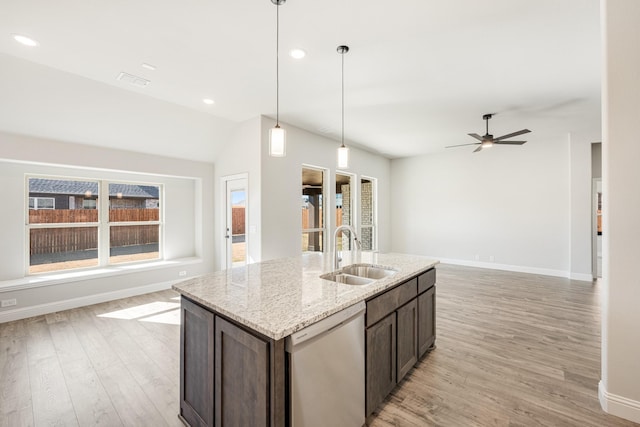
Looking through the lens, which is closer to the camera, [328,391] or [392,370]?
[328,391]

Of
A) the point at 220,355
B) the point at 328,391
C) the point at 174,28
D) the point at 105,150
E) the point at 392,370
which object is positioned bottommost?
the point at 392,370

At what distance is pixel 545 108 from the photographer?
4.25 metres

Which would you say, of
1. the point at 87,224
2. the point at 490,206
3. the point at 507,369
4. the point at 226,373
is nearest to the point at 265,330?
the point at 226,373

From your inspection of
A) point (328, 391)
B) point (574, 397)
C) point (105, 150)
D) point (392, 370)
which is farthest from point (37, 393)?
point (574, 397)

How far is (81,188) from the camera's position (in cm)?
454

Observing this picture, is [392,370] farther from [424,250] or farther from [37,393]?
[424,250]

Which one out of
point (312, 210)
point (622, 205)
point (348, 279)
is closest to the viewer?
point (622, 205)

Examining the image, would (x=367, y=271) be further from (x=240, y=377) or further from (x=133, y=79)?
(x=133, y=79)

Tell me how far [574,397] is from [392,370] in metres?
1.42

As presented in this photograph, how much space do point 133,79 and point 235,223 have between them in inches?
106

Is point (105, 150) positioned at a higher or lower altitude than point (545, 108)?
A: lower

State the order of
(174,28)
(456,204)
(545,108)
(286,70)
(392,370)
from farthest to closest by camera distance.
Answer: (456,204) → (545,108) → (286,70) → (174,28) → (392,370)

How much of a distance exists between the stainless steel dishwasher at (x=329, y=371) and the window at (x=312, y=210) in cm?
379

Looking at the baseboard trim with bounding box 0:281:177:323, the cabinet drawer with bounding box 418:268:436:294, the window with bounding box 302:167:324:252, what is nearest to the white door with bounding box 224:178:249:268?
the window with bounding box 302:167:324:252
